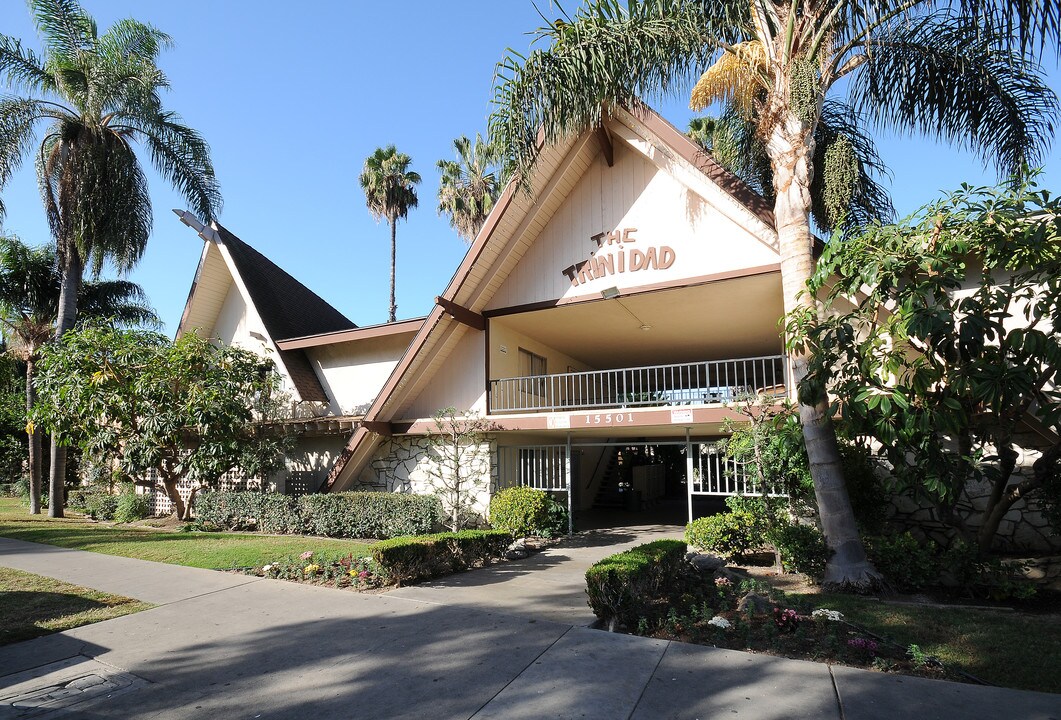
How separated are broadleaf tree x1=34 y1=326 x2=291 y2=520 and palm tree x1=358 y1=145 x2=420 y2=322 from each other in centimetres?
2000

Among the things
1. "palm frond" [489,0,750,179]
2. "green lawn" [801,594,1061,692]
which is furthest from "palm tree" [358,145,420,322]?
"green lawn" [801,594,1061,692]

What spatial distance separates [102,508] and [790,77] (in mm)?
20780

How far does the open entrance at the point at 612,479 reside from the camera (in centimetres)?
1470

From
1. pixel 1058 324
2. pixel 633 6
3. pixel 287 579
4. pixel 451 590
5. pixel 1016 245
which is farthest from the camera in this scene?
pixel 633 6

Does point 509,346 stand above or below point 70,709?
above

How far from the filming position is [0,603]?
297 inches

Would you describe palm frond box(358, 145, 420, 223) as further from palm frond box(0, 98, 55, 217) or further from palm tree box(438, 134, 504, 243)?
palm frond box(0, 98, 55, 217)

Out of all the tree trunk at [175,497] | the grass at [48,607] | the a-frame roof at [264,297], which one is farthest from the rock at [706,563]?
the tree trunk at [175,497]

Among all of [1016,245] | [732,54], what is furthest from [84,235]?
[1016,245]

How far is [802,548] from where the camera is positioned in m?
8.77

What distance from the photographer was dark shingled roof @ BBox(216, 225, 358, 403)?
56.8 feet

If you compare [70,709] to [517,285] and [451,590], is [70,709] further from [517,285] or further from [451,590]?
[517,285]

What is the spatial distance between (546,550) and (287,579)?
497 cm

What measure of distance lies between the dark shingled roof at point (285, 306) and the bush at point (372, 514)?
3981 millimetres
